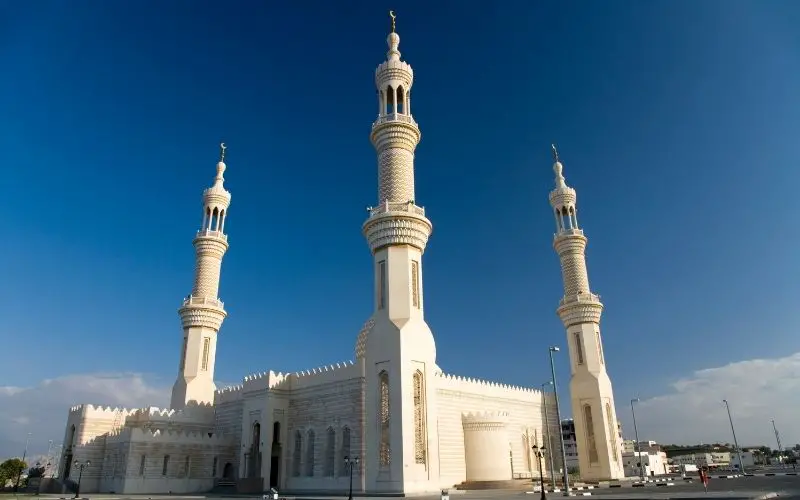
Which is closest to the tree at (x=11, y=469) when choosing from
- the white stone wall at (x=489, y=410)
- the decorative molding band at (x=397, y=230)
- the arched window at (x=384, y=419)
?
the arched window at (x=384, y=419)

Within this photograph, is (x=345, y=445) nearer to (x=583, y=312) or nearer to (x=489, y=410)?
(x=489, y=410)

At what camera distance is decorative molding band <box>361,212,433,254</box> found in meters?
32.3

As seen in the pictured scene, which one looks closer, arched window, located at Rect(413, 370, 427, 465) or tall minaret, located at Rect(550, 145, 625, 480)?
arched window, located at Rect(413, 370, 427, 465)

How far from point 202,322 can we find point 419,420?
24003 millimetres

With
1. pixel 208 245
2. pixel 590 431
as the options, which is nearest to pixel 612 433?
pixel 590 431

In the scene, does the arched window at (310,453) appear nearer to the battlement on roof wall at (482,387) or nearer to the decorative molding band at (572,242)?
the battlement on roof wall at (482,387)

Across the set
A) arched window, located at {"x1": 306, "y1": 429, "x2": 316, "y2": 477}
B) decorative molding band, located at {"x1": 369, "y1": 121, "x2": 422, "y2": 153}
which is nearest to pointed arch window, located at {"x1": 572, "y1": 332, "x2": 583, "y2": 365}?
decorative molding band, located at {"x1": 369, "y1": 121, "x2": 422, "y2": 153}

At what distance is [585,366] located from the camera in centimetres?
4378

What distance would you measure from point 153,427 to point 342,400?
17.4m

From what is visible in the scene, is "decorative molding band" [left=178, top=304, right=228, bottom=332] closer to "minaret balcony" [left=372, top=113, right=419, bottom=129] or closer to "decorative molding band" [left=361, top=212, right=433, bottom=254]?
"decorative molding band" [left=361, top=212, right=433, bottom=254]

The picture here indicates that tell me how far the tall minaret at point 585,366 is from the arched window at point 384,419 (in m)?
20.3

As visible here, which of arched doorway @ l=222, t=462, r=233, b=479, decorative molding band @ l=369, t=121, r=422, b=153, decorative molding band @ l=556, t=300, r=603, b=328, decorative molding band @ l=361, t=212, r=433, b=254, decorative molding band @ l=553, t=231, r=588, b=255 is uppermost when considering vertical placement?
decorative molding band @ l=369, t=121, r=422, b=153

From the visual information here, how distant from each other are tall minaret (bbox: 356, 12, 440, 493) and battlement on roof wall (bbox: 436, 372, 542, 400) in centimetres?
547

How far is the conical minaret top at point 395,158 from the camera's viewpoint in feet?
107
